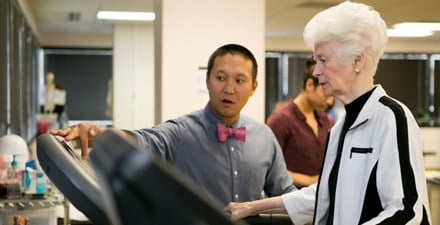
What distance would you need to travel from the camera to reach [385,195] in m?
1.56

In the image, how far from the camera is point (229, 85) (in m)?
2.43

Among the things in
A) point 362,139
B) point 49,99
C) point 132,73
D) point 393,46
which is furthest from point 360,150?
point 393,46

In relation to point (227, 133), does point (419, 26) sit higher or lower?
higher

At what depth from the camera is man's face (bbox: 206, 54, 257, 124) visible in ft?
7.97

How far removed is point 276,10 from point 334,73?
672cm

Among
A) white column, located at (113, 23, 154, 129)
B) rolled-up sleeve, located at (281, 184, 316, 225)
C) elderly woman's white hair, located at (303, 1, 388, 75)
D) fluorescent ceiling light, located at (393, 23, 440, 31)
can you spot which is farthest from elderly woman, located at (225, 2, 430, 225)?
white column, located at (113, 23, 154, 129)

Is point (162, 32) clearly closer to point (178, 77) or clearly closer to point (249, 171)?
point (178, 77)

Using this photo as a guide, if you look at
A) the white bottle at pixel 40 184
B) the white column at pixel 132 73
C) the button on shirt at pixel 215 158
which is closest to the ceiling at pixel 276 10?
the white column at pixel 132 73

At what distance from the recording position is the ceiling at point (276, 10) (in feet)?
24.8

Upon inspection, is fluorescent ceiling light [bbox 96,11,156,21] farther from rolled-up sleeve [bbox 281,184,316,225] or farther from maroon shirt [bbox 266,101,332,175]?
rolled-up sleeve [bbox 281,184,316,225]

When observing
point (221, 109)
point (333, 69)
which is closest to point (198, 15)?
point (221, 109)

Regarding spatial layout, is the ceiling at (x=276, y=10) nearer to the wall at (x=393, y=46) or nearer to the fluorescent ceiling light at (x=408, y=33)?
the fluorescent ceiling light at (x=408, y=33)

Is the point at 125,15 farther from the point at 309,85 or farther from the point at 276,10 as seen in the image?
the point at 309,85

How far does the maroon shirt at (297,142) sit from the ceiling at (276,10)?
338 centimetres
